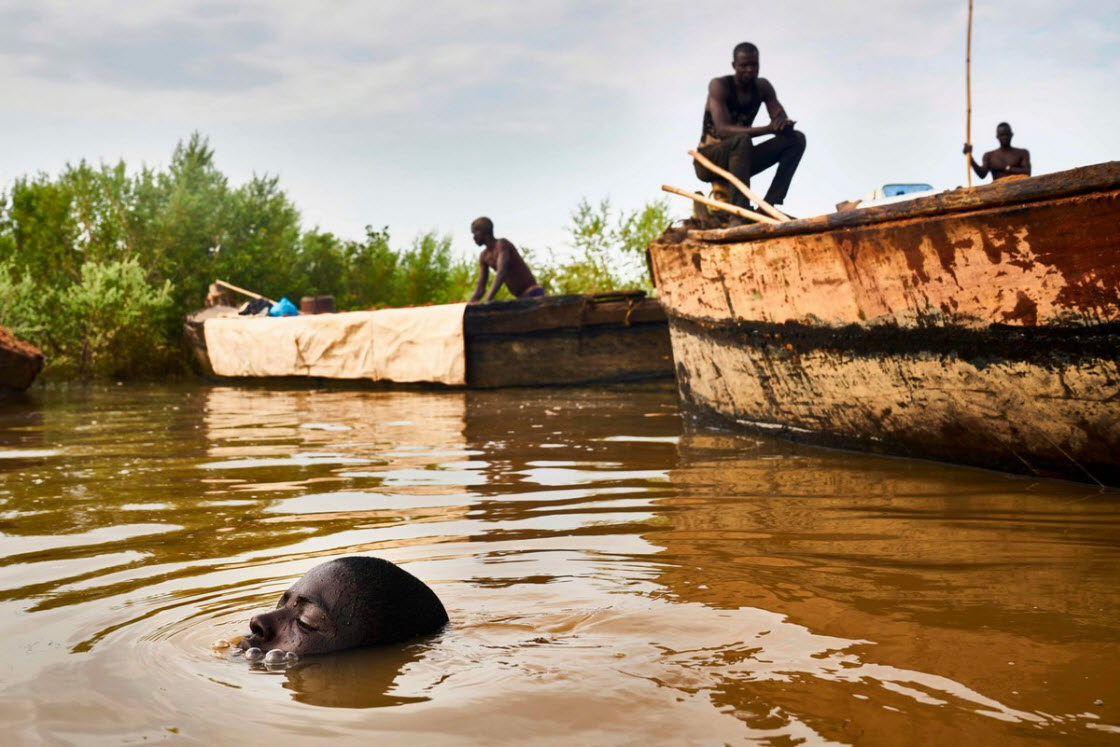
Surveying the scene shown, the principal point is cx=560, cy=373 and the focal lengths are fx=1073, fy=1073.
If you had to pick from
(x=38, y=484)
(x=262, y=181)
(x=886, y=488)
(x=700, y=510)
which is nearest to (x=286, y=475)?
(x=38, y=484)

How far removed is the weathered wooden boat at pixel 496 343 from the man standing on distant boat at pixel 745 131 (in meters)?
3.37

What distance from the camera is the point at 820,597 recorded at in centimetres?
270

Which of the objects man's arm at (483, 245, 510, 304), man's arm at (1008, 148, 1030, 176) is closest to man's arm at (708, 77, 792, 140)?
man's arm at (483, 245, 510, 304)

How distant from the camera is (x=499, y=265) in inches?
477

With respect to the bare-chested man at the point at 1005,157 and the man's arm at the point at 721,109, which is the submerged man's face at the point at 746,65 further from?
the bare-chested man at the point at 1005,157

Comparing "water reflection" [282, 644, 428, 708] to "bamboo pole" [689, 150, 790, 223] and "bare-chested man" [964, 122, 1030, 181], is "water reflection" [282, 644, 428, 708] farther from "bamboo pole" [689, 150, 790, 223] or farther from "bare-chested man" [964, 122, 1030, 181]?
"bare-chested man" [964, 122, 1030, 181]

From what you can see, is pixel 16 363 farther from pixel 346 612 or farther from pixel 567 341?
pixel 346 612

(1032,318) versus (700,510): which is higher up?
(1032,318)

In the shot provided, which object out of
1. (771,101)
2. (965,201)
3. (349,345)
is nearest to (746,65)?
(771,101)

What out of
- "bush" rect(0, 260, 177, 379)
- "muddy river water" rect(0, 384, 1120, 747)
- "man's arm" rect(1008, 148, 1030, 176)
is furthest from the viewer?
"bush" rect(0, 260, 177, 379)

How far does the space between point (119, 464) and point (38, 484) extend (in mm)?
742

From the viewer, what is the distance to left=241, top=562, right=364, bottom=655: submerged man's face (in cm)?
234

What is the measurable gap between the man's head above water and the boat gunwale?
9.45ft

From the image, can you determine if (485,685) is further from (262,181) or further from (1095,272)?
(262,181)
